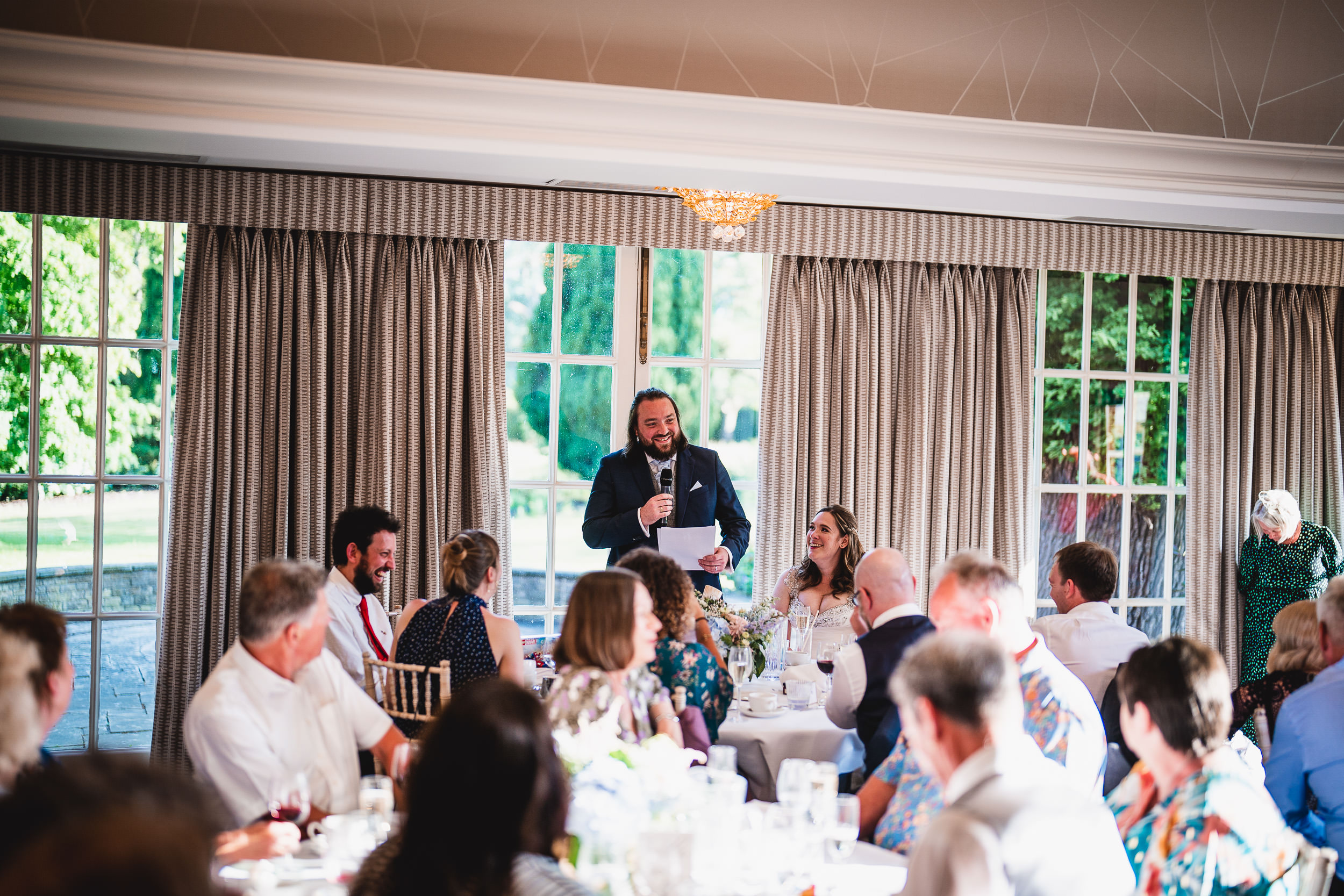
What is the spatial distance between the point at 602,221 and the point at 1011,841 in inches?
173

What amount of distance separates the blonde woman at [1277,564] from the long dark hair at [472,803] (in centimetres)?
567

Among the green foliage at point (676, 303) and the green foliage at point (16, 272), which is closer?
the green foliage at point (16, 272)

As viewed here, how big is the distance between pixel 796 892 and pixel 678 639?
1407 mm

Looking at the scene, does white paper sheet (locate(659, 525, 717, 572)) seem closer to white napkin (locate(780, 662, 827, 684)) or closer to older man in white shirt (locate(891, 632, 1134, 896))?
white napkin (locate(780, 662, 827, 684))

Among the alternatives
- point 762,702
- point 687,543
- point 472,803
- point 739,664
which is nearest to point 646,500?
point 687,543

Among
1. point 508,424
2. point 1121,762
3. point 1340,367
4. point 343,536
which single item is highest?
point 1340,367

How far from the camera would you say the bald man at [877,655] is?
321 cm

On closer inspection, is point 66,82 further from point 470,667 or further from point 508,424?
point 508,424

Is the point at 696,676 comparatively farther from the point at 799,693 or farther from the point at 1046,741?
the point at 1046,741

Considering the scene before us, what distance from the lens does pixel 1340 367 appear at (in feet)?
21.9

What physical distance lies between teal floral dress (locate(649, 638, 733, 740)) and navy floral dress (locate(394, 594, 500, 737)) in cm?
64

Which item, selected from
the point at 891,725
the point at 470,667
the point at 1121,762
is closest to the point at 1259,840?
the point at 891,725

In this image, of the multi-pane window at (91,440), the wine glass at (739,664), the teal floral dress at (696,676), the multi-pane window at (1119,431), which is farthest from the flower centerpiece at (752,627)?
the multi-pane window at (91,440)

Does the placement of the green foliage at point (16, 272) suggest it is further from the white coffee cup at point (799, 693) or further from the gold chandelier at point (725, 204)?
the white coffee cup at point (799, 693)
